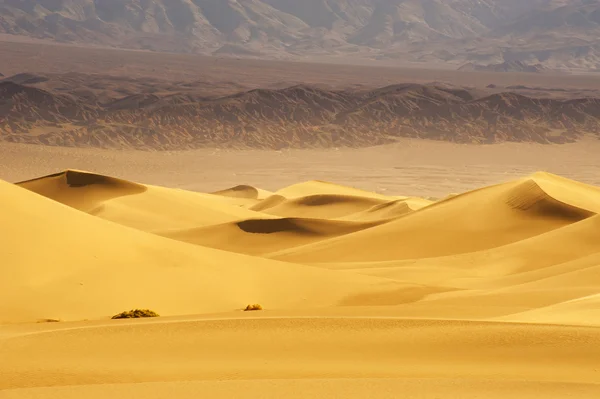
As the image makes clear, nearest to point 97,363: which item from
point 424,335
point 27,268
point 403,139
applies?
point 424,335

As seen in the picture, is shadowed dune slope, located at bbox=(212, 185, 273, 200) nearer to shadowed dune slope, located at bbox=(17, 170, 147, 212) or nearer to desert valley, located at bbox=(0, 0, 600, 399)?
desert valley, located at bbox=(0, 0, 600, 399)

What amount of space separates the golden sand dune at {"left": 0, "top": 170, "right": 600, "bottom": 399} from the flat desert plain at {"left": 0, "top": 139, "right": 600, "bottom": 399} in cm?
3

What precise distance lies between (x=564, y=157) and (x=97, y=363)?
95719 mm

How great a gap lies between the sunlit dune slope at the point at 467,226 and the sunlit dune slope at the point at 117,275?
33.5 ft

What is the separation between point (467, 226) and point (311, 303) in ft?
49.4

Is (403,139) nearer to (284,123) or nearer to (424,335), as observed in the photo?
(284,123)

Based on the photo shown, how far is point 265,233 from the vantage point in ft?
115

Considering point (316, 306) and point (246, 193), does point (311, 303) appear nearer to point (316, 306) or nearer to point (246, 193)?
point (316, 306)

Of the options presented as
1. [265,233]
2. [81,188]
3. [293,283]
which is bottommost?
[293,283]

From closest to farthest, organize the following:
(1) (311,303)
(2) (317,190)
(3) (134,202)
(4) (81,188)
A: (1) (311,303), (3) (134,202), (4) (81,188), (2) (317,190)

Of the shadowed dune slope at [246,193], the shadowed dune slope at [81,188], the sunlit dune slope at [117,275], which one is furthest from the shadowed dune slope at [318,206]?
the sunlit dune slope at [117,275]

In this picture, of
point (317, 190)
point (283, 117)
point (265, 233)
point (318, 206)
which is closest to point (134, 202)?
point (265, 233)

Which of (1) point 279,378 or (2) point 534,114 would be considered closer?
(1) point 279,378

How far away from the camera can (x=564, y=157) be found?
100500 mm
